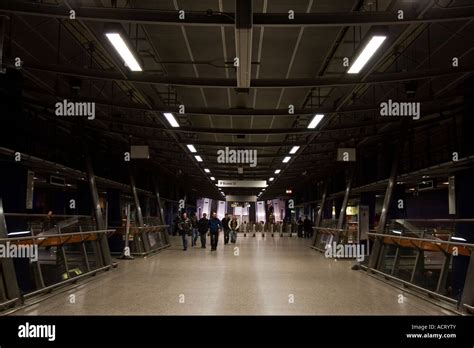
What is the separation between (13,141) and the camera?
450 inches

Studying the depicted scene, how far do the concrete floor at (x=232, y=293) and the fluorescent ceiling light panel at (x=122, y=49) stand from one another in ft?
13.4

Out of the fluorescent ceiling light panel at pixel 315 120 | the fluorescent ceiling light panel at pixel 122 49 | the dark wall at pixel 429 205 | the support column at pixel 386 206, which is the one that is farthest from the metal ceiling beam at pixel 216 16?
the dark wall at pixel 429 205

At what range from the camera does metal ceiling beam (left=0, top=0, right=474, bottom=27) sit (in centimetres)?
605

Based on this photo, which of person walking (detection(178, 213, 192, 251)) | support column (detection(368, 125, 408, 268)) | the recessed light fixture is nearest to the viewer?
support column (detection(368, 125, 408, 268))

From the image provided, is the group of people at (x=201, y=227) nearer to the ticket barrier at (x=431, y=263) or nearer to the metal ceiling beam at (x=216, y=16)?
the ticket barrier at (x=431, y=263)

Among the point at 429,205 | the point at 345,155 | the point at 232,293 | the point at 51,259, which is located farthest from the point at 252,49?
the point at 429,205

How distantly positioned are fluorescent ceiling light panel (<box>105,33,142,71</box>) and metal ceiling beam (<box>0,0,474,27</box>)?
285mm

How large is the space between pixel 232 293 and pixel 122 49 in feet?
15.4

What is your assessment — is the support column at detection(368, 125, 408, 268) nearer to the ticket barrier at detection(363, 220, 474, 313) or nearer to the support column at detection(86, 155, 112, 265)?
the ticket barrier at detection(363, 220, 474, 313)

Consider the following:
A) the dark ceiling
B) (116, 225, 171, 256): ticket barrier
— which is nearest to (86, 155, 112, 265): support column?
the dark ceiling

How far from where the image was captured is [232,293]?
25.5 ft

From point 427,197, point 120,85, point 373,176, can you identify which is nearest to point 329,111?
point 120,85
